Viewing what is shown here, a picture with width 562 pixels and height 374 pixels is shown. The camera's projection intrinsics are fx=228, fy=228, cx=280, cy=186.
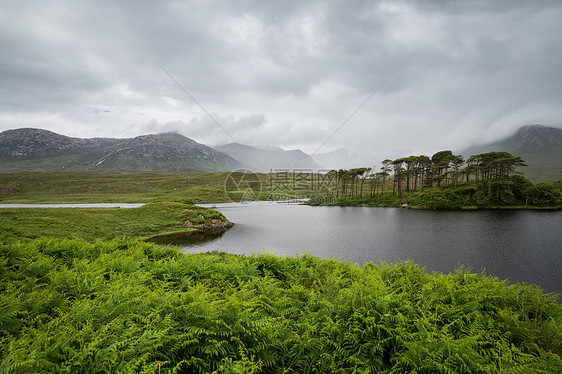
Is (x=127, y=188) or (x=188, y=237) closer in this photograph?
(x=188, y=237)

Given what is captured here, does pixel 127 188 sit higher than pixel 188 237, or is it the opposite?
pixel 127 188

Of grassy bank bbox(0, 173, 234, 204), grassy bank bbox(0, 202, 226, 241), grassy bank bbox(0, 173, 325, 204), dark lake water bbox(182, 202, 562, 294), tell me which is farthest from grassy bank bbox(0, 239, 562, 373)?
grassy bank bbox(0, 173, 234, 204)

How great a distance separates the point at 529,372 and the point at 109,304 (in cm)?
881

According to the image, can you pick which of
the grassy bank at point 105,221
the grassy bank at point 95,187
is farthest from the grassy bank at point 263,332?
the grassy bank at point 95,187

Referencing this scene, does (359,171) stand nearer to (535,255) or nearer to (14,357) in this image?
(535,255)

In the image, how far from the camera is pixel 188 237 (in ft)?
114

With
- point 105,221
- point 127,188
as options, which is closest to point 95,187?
point 127,188

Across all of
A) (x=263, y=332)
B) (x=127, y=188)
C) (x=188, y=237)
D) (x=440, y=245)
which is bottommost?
(x=188, y=237)

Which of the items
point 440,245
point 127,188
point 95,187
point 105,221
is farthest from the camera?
point 127,188

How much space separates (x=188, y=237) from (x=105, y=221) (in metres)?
13.9

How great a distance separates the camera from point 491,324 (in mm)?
6375

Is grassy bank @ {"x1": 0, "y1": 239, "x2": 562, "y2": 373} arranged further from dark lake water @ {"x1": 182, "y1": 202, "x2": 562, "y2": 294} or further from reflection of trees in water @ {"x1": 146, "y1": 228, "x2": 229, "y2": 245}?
reflection of trees in water @ {"x1": 146, "y1": 228, "x2": 229, "y2": 245}

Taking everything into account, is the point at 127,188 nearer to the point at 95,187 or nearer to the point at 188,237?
the point at 95,187

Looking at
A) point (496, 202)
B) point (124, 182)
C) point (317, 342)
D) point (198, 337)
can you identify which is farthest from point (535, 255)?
point (124, 182)
